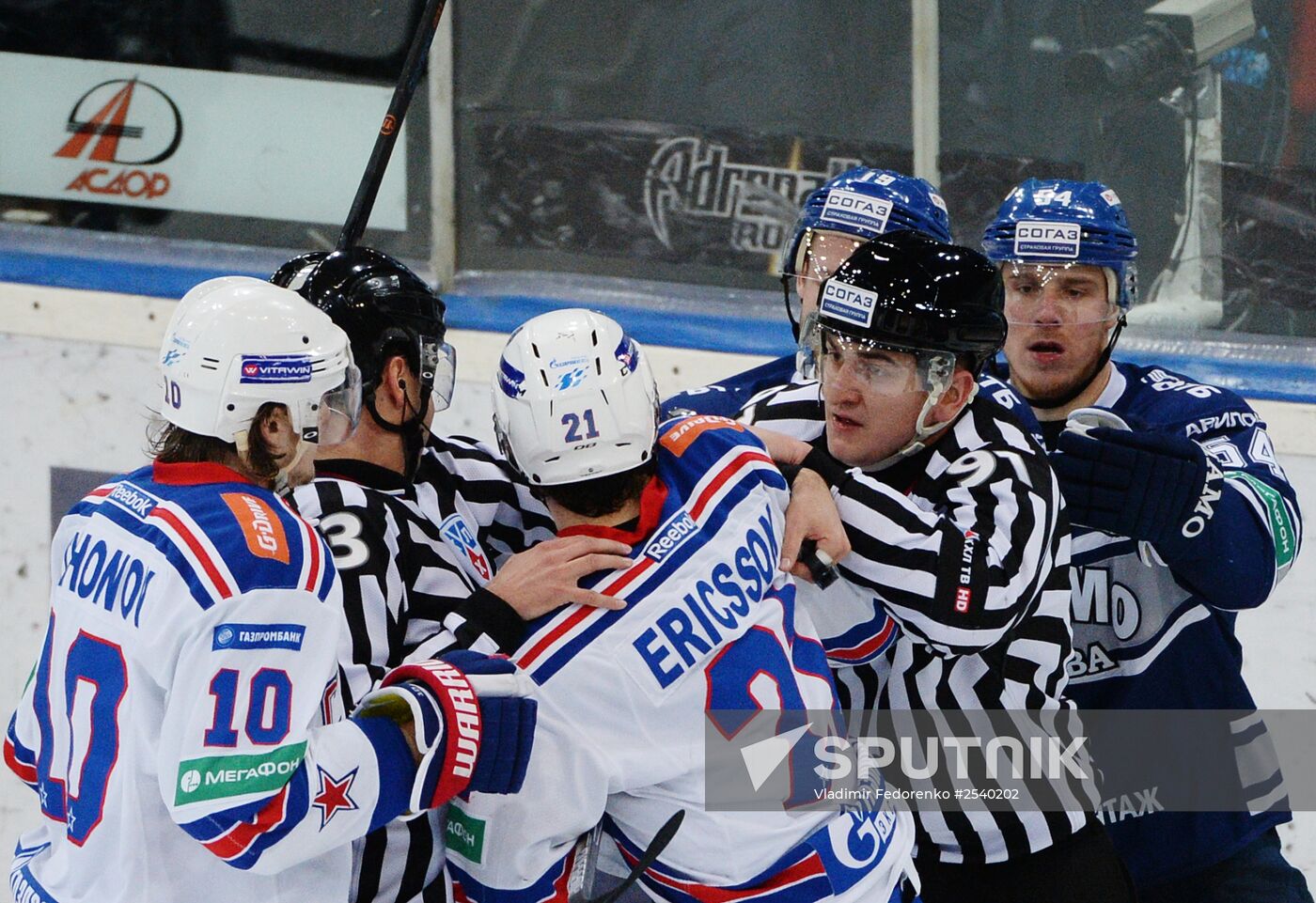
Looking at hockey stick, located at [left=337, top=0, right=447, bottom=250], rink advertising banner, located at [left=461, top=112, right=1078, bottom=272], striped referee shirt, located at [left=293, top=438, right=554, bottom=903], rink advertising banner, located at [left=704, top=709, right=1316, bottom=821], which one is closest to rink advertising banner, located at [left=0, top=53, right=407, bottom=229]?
rink advertising banner, located at [left=461, top=112, right=1078, bottom=272]

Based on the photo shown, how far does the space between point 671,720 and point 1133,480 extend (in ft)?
2.48

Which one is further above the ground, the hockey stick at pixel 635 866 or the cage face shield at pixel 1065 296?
the cage face shield at pixel 1065 296

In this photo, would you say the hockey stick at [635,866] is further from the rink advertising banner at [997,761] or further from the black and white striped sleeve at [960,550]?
the black and white striped sleeve at [960,550]

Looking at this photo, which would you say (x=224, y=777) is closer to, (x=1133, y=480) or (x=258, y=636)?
(x=258, y=636)

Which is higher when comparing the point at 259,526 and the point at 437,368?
the point at 437,368

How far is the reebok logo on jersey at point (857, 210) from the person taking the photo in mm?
2471

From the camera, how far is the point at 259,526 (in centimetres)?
153

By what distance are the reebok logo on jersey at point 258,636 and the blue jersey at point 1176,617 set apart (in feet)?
4.19

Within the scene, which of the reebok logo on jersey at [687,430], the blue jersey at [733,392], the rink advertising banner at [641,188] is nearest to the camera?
the reebok logo on jersey at [687,430]

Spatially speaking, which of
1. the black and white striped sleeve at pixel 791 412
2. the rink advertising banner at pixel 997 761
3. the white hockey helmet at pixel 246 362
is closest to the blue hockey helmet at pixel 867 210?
the black and white striped sleeve at pixel 791 412

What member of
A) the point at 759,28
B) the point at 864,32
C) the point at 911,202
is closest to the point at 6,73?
the point at 759,28

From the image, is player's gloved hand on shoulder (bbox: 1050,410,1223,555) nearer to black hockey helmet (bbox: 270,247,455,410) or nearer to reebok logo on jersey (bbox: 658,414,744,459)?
reebok logo on jersey (bbox: 658,414,744,459)

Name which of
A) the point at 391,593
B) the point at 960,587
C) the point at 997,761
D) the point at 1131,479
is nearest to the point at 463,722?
the point at 391,593

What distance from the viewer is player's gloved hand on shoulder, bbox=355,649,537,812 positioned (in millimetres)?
1624
